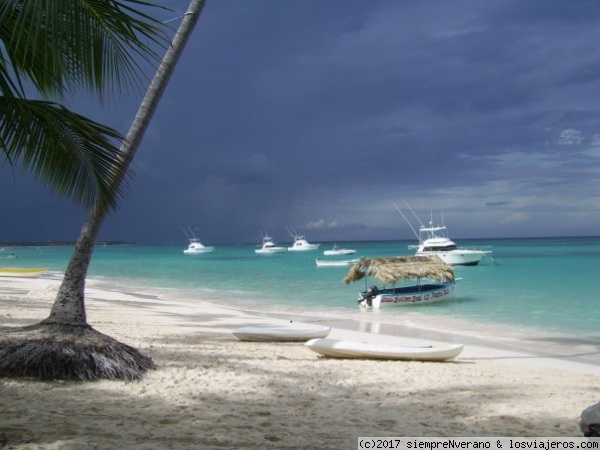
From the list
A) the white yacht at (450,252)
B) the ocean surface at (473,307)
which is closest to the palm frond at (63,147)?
the ocean surface at (473,307)

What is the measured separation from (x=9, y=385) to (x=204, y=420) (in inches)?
85.7

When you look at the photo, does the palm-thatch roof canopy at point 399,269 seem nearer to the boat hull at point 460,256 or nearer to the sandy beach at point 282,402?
the sandy beach at point 282,402

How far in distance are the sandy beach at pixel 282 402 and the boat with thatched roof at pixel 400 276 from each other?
8857mm

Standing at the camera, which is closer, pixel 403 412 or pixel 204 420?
pixel 204 420

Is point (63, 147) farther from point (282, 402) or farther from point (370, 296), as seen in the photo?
point (370, 296)

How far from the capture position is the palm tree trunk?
639cm

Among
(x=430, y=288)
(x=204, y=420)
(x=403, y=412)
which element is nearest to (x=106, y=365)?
(x=204, y=420)

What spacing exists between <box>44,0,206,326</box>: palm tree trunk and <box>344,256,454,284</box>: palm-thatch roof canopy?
39.9 feet

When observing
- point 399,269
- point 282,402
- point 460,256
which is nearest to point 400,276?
point 399,269

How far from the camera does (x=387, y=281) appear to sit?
17766mm

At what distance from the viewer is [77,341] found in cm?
605

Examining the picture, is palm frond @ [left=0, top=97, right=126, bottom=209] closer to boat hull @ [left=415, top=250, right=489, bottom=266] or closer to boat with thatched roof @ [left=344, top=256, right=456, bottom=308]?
boat with thatched roof @ [left=344, top=256, right=456, bottom=308]

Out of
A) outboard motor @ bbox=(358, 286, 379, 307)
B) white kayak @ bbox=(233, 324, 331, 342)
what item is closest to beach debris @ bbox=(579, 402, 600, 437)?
white kayak @ bbox=(233, 324, 331, 342)

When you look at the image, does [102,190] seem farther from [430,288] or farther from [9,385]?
[430,288]
